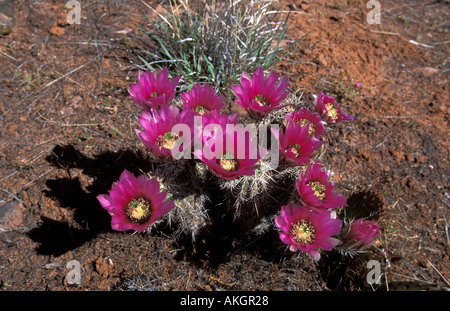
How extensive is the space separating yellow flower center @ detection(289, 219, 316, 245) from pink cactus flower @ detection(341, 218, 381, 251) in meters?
0.24

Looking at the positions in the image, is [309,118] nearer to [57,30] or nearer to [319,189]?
[319,189]

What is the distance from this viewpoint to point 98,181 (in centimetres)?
210

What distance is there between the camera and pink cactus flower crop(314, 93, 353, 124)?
1798 mm

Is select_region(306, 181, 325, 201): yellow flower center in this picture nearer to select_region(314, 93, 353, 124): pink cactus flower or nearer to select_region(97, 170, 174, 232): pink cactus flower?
select_region(314, 93, 353, 124): pink cactus flower

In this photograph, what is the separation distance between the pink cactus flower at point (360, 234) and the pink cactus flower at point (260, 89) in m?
0.73

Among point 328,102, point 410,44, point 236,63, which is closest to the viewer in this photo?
point 328,102

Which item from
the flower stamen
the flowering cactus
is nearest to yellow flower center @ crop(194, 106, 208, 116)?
the flowering cactus

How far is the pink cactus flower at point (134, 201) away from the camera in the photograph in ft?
4.80

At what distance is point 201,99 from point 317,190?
757 millimetres

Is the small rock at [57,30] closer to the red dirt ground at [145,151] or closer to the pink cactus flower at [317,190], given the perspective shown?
the red dirt ground at [145,151]

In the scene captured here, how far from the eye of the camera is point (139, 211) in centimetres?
160
